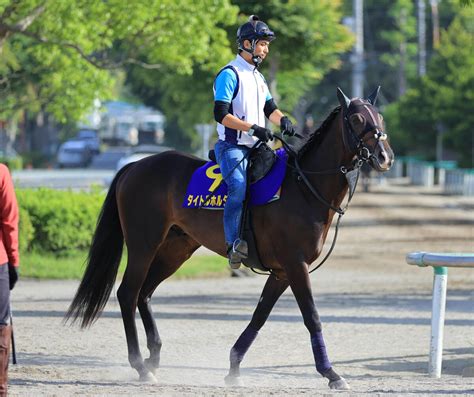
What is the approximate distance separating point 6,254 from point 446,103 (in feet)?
142

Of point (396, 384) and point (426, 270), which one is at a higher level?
point (396, 384)

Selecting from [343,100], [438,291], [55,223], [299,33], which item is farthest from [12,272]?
[299,33]

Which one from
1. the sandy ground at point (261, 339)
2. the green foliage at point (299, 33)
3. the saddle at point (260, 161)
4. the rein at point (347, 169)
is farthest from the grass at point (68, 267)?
the green foliage at point (299, 33)

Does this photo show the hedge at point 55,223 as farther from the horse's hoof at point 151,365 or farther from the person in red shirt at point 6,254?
the person in red shirt at point 6,254

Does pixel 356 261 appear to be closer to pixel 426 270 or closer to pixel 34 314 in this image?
pixel 426 270

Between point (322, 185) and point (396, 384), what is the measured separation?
1701mm

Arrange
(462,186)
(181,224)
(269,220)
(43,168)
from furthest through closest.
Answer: (43,168)
(462,186)
(181,224)
(269,220)

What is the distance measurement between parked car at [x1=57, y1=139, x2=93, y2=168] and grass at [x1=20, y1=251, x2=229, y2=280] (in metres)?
50.6

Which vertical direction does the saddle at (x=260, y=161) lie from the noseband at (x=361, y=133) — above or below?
below

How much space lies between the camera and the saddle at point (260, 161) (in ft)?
31.2

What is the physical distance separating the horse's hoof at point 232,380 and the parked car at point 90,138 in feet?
240

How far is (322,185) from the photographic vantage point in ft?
30.8

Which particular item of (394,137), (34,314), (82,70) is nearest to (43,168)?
(394,137)

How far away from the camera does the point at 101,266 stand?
10.5 metres
